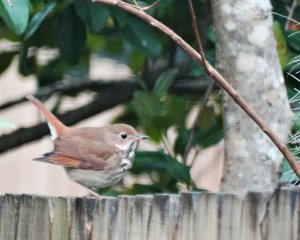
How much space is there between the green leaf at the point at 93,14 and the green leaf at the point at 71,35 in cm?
34

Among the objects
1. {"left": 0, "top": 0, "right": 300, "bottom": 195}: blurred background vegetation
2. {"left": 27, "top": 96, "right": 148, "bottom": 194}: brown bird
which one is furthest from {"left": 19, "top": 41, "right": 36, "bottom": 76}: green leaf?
{"left": 27, "top": 96, "right": 148, "bottom": 194}: brown bird

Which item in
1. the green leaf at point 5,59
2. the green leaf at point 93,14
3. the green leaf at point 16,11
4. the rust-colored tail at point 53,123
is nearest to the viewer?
the green leaf at point 16,11

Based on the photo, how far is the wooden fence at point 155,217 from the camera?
10.2ft

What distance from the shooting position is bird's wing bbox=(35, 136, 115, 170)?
16.7 ft

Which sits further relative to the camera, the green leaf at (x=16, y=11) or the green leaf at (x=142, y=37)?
the green leaf at (x=142, y=37)

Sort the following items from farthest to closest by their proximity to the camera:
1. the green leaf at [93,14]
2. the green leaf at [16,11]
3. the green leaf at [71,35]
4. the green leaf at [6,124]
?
1. the green leaf at [71,35]
2. the green leaf at [93,14]
3. the green leaf at [16,11]
4. the green leaf at [6,124]

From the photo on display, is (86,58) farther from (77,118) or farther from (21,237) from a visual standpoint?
(21,237)

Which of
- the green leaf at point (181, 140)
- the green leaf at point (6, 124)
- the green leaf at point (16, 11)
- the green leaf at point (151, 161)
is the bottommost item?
the green leaf at point (151, 161)

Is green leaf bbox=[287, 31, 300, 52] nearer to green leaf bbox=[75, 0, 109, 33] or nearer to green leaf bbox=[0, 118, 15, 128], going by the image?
green leaf bbox=[75, 0, 109, 33]

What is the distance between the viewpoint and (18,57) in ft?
18.2

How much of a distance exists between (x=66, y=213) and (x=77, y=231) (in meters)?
0.07

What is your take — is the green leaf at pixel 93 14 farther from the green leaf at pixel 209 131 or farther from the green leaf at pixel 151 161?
the green leaf at pixel 209 131

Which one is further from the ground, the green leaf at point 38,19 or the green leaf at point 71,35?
the green leaf at point 38,19

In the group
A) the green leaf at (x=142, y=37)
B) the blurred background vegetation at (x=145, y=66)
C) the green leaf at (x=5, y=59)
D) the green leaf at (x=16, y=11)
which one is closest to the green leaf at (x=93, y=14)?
the blurred background vegetation at (x=145, y=66)
